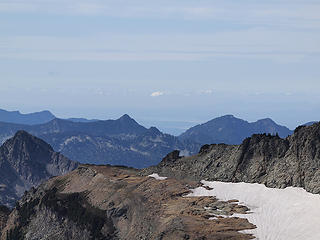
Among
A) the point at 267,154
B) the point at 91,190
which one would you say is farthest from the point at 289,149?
the point at 91,190

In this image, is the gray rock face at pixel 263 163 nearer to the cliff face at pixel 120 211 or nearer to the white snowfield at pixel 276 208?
the white snowfield at pixel 276 208

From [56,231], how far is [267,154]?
62837 mm

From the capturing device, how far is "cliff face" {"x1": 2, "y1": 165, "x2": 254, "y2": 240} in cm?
13138

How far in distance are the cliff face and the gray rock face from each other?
10.3 m

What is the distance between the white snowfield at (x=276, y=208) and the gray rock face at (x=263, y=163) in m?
3.65

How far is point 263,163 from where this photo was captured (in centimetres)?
16362

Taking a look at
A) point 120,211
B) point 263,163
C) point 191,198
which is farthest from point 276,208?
point 120,211

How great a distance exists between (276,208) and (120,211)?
1618 inches

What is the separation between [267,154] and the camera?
165500 millimetres

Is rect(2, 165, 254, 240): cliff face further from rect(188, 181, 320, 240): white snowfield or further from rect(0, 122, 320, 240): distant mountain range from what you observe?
rect(188, 181, 320, 240): white snowfield

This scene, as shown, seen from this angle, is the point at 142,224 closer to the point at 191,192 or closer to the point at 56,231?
the point at 191,192

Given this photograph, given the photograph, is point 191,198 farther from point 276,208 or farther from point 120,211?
point 276,208

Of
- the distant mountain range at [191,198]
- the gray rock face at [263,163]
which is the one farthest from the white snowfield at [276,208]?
the gray rock face at [263,163]

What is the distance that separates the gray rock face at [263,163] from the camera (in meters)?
148
